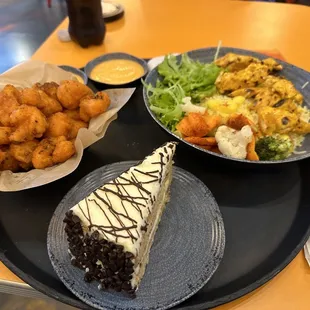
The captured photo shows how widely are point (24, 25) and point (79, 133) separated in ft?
12.7

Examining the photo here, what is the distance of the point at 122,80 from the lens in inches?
73.2

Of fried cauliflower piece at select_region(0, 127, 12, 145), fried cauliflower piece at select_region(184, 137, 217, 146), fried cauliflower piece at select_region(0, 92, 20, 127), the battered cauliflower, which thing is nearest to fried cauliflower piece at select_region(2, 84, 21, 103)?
fried cauliflower piece at select_region(0, 92, 20, 127)

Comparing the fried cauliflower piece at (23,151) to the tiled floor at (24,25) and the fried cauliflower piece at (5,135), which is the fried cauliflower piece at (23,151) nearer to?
the fried cauliflower piece at (5,135)

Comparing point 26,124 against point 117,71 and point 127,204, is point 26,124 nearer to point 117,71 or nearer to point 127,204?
point 127,204

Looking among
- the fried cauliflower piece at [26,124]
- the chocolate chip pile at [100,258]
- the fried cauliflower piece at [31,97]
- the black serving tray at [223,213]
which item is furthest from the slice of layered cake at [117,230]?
the fried cauliflower piece at [31,97]

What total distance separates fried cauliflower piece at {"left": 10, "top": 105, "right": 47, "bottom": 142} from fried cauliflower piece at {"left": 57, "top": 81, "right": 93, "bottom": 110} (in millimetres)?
142

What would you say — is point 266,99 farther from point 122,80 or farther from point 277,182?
point 122,80

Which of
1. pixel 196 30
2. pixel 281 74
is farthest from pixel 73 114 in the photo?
pixel 196 30

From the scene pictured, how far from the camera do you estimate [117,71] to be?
191cm

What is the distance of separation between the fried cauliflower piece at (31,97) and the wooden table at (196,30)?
29.4 inches

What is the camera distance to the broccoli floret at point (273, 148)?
1.44 meters

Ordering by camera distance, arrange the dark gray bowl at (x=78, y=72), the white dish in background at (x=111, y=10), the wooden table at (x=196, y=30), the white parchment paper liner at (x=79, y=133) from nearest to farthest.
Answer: the white parchment paper liner at (x=79, y=133) < the dark gray bowl at (x=78, y=72) < the wooden table at (x=196, y=30) < the white dish in background at (x=111, y=10)

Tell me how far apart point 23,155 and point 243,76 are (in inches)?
41.1

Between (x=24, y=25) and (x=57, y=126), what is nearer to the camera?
(x=57, y=126)
